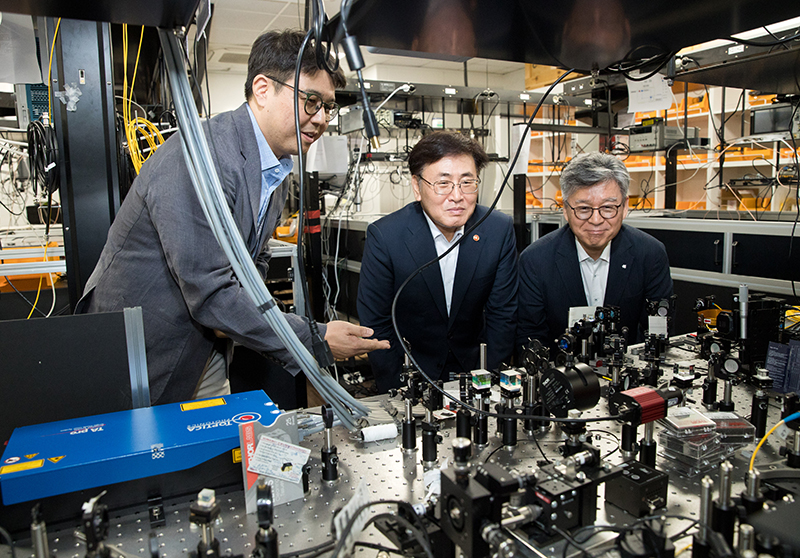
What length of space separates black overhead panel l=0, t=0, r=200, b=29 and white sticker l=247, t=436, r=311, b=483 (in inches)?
26.2

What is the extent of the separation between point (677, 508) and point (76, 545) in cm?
88

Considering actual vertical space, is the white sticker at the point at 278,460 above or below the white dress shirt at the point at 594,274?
below

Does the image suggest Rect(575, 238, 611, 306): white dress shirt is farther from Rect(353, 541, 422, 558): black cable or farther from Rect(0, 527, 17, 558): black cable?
Rect(0, 527, 17, 558): black cable

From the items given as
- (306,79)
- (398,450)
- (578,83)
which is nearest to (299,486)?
(398,450)

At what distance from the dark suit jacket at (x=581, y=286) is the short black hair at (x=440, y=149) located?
46cm

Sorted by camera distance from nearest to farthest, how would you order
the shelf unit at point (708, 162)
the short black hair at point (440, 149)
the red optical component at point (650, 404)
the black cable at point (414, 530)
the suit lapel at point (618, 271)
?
the black cable at point (414, 530) < the red optical component at point (650, 404) < the short black hair at point (440, 149) < the suit lapel at point (618, 271) < the shelf unit at point (708, 162)

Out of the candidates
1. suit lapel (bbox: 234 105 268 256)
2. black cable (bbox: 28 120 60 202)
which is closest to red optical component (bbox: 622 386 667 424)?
suit lapel (bbox: 234 105 268 256)

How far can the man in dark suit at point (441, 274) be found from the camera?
182 centimetres

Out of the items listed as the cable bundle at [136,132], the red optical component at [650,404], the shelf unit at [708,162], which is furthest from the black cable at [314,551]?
the shelf unit at [708,162]

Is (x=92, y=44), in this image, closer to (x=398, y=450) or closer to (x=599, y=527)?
(x=398, y=450)

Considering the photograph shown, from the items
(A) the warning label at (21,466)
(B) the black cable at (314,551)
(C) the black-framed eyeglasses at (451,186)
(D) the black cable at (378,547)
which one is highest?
(C) the black-framed eyeglasses at (451,186)

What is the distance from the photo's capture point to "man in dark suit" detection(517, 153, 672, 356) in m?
1.87

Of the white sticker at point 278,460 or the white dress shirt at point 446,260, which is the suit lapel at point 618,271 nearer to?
the white dress shirt at point 446,260

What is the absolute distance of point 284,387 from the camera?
2326mm
